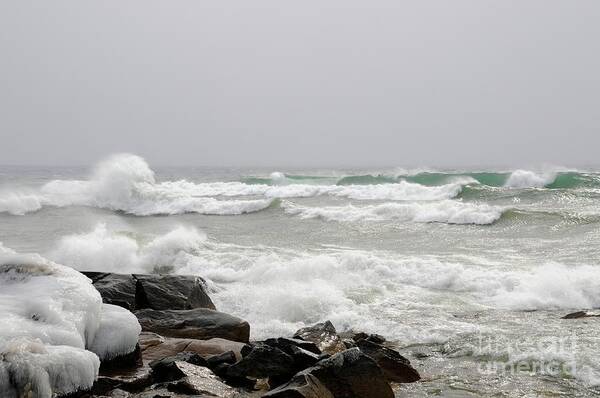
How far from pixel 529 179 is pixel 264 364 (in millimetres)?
30811

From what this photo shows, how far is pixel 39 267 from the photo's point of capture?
5.06m

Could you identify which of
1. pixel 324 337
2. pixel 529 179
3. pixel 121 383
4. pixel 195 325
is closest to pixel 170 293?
pixel 195 325

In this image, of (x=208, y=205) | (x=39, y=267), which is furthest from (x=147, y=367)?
(x=208, y=205)

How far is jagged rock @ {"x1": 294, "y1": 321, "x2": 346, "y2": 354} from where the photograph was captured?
230 inches

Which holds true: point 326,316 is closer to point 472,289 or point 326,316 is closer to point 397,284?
point 397,284

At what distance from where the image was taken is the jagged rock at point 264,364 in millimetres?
4742

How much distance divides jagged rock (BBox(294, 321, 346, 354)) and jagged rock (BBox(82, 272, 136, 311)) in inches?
95.4

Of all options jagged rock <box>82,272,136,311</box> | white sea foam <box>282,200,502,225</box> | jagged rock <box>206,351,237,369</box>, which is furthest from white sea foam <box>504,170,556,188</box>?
jagged rock <box>206,351,237,369</box>

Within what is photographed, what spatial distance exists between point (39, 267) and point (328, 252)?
8920 millimetres

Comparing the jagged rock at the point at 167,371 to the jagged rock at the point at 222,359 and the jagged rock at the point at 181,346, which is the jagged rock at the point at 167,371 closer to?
the jagged rock at the point at 222,359

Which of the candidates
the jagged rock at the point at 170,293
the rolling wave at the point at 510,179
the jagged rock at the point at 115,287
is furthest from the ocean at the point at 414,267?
the rolling wave at the point at 510,179

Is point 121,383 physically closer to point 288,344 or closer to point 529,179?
point 288,344

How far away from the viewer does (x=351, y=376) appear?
4.43m

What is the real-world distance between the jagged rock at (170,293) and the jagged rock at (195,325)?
552 millimetres
